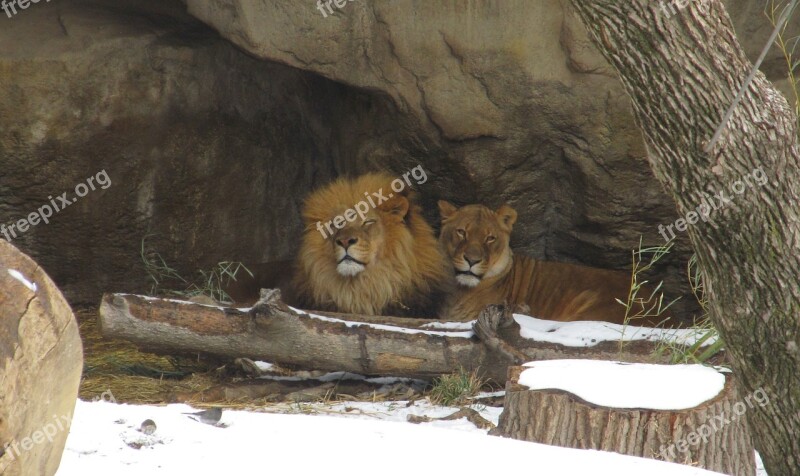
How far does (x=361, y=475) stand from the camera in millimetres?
3080

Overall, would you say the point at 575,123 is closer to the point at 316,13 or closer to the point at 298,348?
the point at 316,13

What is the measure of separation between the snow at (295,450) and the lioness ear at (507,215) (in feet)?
13.2

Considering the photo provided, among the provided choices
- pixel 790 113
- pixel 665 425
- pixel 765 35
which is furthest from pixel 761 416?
pixel 765 35

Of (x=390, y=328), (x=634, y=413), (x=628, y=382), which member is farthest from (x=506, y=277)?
(x=634, y=413)

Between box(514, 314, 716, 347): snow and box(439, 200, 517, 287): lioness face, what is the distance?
4.00 feet

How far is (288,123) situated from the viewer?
841cm

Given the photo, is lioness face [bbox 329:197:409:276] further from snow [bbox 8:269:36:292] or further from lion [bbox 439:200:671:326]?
snow [bbox 8:269:36:292]

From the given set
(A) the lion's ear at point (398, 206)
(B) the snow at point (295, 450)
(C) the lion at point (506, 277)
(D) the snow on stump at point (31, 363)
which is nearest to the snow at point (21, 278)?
(D) the snow on stump at point (31, 363)

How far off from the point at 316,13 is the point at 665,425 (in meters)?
3.77

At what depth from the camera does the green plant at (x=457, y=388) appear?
585cm

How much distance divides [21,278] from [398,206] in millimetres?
4638

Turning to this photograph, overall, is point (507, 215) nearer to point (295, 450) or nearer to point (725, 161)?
point (725, 161)

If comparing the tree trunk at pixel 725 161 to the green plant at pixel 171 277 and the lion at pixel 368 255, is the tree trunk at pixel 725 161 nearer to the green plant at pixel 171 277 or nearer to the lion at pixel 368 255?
the lion at pixel 368 255

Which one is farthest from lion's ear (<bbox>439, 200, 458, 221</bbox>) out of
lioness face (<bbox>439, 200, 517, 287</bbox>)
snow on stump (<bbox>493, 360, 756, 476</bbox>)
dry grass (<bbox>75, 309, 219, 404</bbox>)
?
snow on stump (<bbox>493, 360, 756, 476</bbox>)
